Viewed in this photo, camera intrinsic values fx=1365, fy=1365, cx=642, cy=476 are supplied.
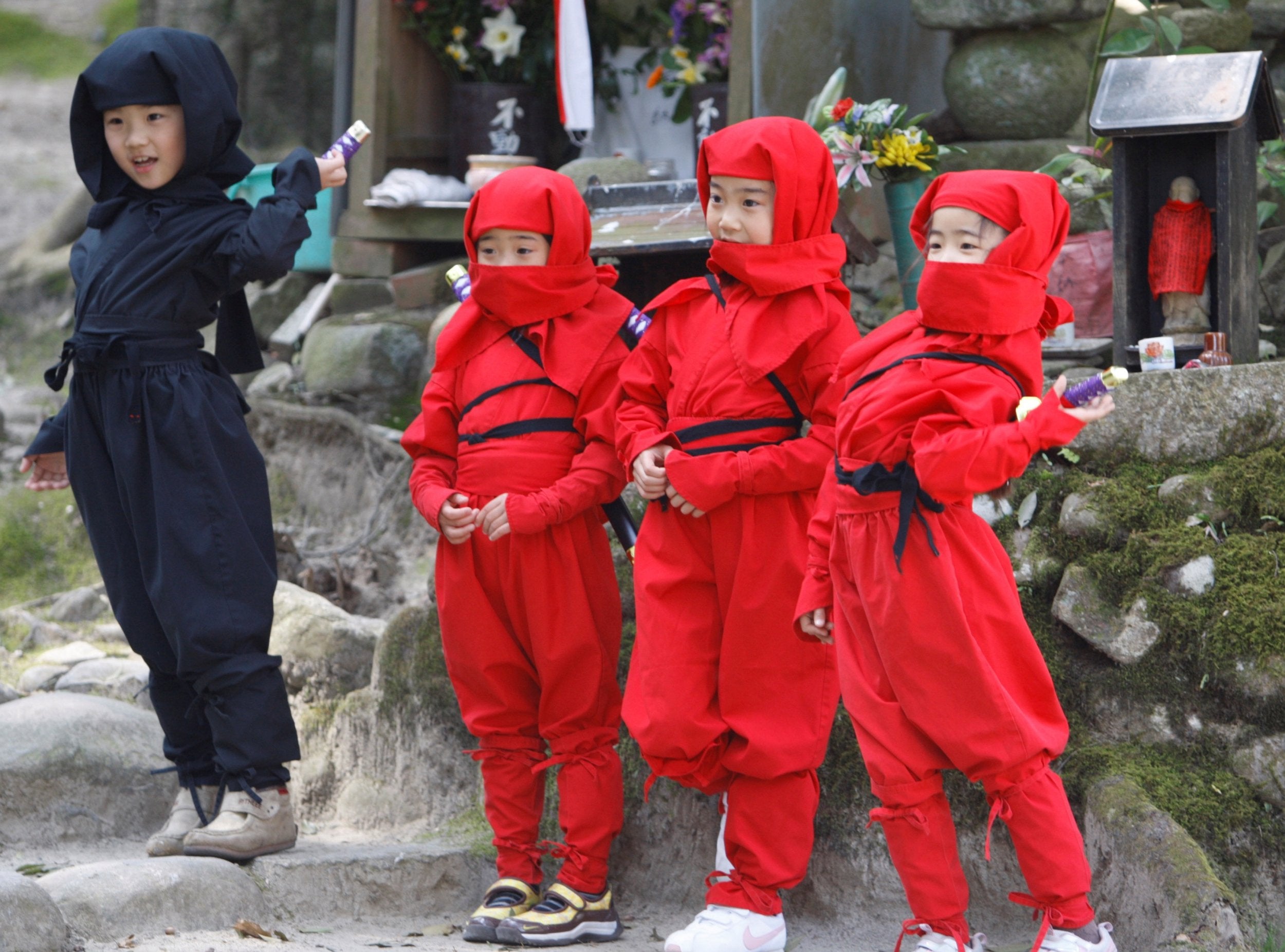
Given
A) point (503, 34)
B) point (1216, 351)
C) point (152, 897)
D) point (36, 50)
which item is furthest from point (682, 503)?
point (36, 50)

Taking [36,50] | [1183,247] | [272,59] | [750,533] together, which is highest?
[36,50]

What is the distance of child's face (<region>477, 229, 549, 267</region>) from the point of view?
2916 mm

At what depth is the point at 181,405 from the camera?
9.89 ft

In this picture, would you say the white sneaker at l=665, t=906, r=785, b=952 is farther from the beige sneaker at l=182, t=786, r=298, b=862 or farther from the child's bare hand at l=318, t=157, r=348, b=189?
the child's bare hand at l=318, t=157, r=348, b=189

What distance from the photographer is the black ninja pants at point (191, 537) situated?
2988 millimetres

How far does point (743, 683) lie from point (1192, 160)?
2040 mm

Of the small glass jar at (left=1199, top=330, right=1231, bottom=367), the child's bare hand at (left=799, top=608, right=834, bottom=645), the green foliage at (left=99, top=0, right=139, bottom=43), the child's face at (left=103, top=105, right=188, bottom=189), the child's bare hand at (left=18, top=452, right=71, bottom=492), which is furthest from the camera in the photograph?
the green foliage at (left=99, top=0, right=139, bottom=43)

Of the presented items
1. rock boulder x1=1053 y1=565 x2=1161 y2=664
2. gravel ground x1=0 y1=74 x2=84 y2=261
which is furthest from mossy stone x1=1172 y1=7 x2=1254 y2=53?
gravel ground x1=0 y1=74 x2=84 y2=261

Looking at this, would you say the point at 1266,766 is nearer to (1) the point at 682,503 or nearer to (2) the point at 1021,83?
(1) the point at 682,503

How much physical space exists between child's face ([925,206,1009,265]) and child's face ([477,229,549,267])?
0.91 m

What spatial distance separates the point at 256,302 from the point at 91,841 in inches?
141

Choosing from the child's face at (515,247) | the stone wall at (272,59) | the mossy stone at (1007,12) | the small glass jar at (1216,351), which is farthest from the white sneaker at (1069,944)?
the stone wall at (272,59)

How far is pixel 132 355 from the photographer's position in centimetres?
300

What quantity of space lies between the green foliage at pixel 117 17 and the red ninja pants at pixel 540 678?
13.3 metres
